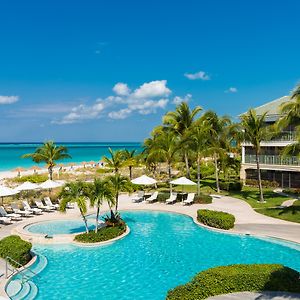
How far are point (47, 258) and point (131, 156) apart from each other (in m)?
23.3

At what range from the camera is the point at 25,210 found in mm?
24625

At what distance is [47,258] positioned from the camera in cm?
1627

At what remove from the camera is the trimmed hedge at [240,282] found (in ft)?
35.8

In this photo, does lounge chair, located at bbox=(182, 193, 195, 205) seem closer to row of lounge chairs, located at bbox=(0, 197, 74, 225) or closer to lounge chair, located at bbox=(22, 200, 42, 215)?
row of lounge chairs, located at bbox=(0, 197, 74, 225)

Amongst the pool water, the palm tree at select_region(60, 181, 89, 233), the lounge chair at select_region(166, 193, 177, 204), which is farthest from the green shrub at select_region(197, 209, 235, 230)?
the palm tree at select_region(60, 181, 89, 233)

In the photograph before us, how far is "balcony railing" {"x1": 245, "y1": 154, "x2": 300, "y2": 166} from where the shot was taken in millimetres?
34912

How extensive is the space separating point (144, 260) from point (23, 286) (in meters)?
5.62

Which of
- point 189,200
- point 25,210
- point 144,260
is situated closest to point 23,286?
point 144,260

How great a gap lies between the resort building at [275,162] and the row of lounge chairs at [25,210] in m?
22.1

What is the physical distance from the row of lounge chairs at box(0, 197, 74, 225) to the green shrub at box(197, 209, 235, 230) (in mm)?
11547

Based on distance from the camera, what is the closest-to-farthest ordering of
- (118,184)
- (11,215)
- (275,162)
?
(118,184) < (11,215) < (275,162)

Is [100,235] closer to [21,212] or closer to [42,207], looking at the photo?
[21,212]

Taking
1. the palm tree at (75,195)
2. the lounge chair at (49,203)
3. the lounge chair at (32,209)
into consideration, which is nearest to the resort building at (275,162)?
the lounge chair at (49,203)

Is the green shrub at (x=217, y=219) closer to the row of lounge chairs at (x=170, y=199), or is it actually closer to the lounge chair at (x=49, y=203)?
the row of lounge chairs at (x=170, y=199)
